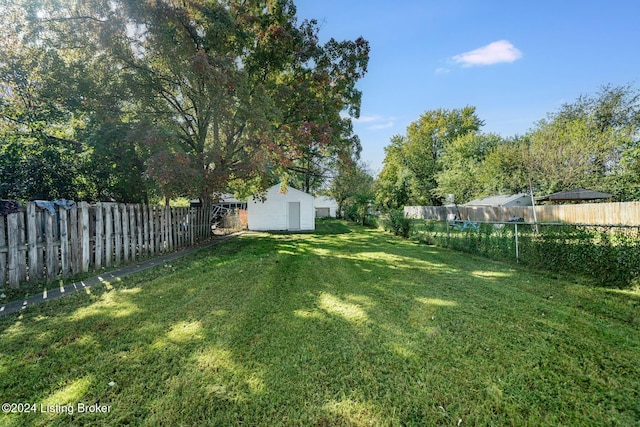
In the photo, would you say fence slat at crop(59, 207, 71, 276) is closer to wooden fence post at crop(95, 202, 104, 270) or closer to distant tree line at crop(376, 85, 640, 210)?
wooden fence post at crop(95, 202, 104, 270)

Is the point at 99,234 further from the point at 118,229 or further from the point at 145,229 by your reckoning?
the point at 145,229

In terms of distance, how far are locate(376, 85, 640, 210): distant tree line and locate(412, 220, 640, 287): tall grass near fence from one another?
31.6 feet

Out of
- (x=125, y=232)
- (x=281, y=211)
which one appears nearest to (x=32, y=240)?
(x=125, y=232)

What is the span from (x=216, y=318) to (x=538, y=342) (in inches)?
158

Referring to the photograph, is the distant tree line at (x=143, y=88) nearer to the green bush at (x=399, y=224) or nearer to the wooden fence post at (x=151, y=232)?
the wooden fence post at (x=151, y=232)

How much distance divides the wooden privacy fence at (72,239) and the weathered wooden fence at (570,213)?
13.4 metres

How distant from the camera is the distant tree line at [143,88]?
7695mm

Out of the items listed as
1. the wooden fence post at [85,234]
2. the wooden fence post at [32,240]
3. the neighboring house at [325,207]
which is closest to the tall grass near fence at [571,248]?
the wooden fence post at [85,234]

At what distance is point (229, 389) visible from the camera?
2.21m

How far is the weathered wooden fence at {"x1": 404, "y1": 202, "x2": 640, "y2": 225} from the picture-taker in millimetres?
10430

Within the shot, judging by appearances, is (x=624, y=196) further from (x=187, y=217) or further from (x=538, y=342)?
(x=187, y=217)

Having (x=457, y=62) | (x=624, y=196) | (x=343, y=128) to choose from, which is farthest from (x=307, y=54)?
(x=624, y=196)

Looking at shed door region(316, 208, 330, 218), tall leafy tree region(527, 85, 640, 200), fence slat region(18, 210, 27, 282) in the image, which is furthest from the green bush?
shed door region(316, 208, 330, 218)

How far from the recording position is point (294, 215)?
64.6 ft
